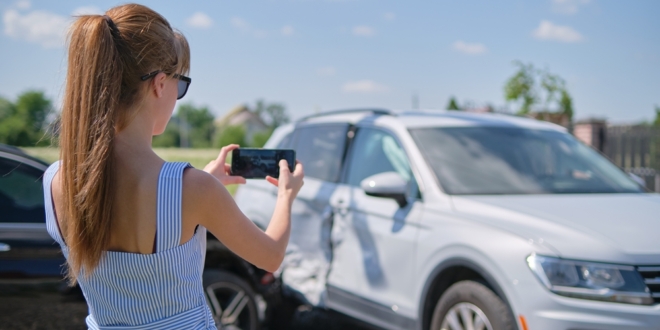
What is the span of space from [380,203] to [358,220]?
21 cm

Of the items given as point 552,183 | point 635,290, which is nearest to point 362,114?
point 552,183

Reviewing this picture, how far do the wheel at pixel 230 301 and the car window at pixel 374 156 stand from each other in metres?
1.15

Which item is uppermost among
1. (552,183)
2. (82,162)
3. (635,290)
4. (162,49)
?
(162,49)

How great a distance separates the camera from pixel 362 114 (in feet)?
18.1

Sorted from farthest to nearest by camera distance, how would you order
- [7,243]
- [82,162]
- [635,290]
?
1. [7,243]
2. [635,290]
3. [82,162]

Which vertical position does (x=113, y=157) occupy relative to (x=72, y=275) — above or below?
above

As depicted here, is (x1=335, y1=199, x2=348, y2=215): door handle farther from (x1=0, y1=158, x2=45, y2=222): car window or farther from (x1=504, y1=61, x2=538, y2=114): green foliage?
(x1=504, y1=61, x2=538, y2=114): green foliage

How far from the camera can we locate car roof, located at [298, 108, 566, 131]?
502 cm

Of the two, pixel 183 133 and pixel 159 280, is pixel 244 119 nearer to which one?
pixel 183 133

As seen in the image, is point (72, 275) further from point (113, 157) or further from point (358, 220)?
point (358, 220)

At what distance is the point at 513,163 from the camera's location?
464 cm

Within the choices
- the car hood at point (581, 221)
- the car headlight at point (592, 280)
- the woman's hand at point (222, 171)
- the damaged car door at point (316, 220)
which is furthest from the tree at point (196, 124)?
the woman's hand at point (222, 171)

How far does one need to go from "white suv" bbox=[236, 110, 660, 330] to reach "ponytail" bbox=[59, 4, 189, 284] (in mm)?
2346

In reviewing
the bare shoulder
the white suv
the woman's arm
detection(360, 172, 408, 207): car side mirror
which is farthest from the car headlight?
the bare shoulder
